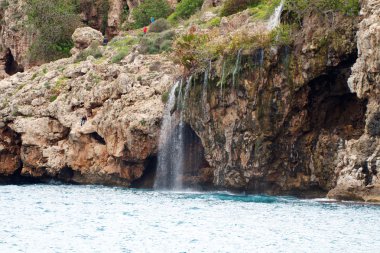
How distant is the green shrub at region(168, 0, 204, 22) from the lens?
67.1 metres

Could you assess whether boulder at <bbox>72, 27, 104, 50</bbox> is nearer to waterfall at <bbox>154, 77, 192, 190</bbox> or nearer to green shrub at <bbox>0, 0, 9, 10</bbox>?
green shrub at <bbox>0, 0, 9, 10</bbox>

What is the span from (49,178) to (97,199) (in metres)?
17.2

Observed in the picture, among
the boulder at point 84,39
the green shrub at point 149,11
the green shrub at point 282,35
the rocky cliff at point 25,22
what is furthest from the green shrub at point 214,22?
the rocky cliff at point 25,22

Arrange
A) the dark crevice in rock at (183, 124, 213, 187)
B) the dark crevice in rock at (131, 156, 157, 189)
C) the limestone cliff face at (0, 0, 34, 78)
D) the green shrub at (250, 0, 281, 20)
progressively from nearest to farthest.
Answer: the dark crevice in rock at (183, 124, 213, 187)
the dark crevice in rock at (131, 156, 157, 189)
the green shrub at (250, 0, 281, 20)
the limestone cliff face at (0, 0, 34, 78)

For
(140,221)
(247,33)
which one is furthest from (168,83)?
(140,221)

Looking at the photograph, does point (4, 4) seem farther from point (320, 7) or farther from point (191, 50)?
point (320, 7)

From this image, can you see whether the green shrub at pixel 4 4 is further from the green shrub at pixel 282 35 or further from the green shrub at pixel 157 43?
the green shrub at pixel 282 35

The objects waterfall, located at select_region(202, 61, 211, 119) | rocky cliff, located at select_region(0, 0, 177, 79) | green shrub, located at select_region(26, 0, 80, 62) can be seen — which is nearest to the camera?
waterfall, located at select_region(202, 61, 211, 119)

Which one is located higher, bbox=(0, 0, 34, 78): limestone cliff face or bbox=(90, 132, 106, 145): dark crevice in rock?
bbox=(0, 0, 34, 78): limestone cliff face

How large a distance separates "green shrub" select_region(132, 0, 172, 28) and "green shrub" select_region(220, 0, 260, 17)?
1643 centimetres

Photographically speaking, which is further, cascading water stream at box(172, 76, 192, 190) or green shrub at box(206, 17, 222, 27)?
green shrub at box(206, 17, 222, 27)

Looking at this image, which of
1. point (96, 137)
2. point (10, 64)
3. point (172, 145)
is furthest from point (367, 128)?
point (10, 64)

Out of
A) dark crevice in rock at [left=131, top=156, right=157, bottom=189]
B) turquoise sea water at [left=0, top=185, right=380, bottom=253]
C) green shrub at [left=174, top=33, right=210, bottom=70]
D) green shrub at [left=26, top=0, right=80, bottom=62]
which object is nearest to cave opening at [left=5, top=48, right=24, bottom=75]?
green shrub at [left=26, top=0, right=80, bottom=62]

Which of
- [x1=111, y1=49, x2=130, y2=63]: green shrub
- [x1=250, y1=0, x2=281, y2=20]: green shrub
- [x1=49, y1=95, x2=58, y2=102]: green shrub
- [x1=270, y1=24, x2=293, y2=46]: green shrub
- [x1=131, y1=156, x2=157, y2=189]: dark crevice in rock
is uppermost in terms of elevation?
[x1=250, y1=0, x2=281, y2=20]: green shrub
